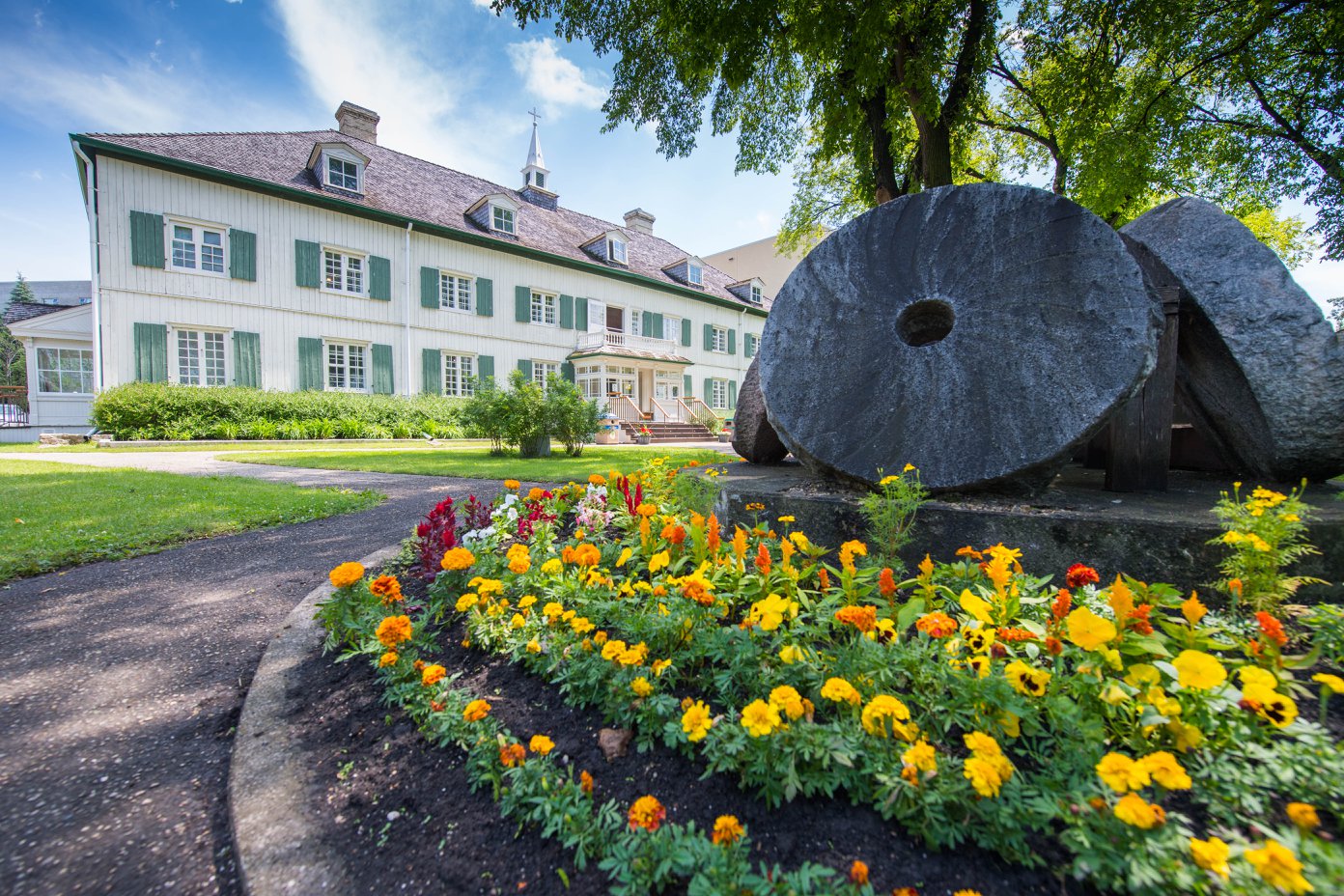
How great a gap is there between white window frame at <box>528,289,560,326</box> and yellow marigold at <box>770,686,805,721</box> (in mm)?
19945

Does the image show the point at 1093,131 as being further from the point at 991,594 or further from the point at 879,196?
Answer: the point at 991,594

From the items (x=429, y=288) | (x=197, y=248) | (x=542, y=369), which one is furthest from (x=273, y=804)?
(x=542, y=369)

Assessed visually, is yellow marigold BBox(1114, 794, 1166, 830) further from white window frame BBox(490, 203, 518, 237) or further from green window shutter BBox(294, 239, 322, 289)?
white window frame BBox(490, 203, 518, 237)

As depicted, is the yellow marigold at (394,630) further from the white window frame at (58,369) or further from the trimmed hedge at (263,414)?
the white window frame at (58,369)

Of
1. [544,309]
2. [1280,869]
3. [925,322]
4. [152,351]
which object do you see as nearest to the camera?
[1280,869]

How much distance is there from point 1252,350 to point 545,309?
19.9 metres

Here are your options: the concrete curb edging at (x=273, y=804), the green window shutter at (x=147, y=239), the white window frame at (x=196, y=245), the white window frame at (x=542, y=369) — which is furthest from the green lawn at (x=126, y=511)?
the white window frame at (x=542, y=369)

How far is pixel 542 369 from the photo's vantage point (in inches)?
797

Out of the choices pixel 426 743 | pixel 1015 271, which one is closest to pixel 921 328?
pixel 1015 271

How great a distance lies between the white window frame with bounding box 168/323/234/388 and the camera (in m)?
13.4

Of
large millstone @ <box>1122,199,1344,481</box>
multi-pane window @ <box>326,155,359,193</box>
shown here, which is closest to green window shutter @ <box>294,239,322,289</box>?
multi-pane window @ <box>326,155,359,193</box>

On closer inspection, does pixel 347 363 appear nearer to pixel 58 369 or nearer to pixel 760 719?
pixel 58 369

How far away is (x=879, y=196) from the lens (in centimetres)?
716

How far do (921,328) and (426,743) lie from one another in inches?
108
